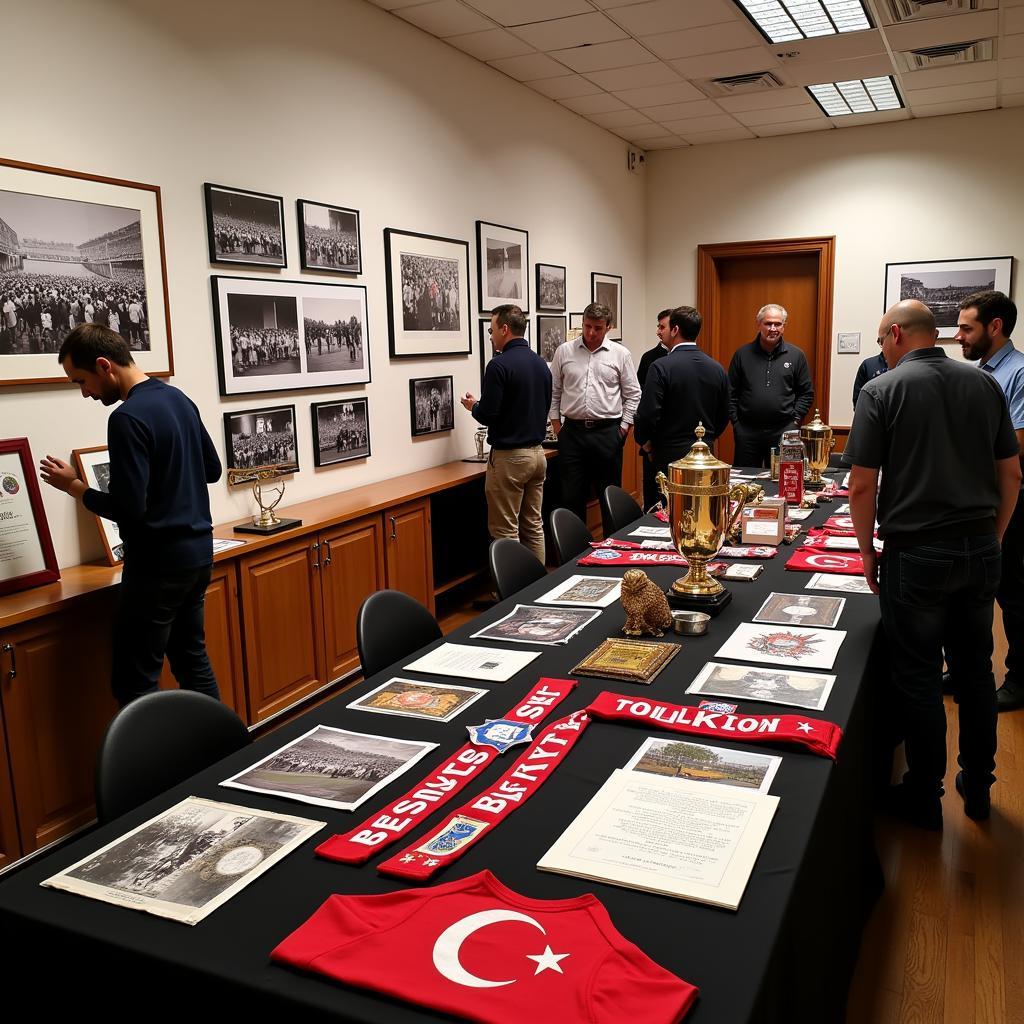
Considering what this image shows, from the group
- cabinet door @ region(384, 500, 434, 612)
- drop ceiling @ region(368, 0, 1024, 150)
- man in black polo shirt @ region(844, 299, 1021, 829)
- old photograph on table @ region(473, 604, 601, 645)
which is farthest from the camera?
drop ceiling @ region(368, 0, 1024, 150)

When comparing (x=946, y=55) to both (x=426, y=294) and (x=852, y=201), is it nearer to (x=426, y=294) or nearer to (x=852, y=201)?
(x=852, y=201)

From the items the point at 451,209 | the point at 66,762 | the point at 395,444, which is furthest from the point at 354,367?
the point at 66,762

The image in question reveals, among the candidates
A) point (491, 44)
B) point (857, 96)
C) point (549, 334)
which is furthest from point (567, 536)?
point (857, 96)

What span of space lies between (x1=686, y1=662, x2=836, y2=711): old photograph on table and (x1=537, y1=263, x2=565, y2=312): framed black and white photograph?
4933mm

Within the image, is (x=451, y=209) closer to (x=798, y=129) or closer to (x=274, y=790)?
(x=798, y=129)

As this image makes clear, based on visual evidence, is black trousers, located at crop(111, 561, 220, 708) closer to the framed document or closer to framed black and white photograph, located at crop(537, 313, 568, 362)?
the framed document

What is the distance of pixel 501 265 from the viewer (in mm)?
6109

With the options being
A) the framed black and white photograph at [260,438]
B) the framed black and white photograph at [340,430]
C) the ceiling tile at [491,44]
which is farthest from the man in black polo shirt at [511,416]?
the ceiling tile at [491,44]

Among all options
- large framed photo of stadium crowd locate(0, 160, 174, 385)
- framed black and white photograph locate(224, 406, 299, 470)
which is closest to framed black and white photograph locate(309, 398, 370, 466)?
framed black and white photograph locate(224, 406, 299, 470)

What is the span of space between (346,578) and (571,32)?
340 centimetres

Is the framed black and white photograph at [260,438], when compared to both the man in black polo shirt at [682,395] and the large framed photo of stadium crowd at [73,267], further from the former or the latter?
the man in black polo shirt at [682,395]

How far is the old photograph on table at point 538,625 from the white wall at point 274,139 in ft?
5.66

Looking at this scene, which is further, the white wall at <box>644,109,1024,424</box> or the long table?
the white wall at <box>644,109,1024,424</box>

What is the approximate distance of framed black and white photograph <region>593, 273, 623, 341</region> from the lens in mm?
7582
